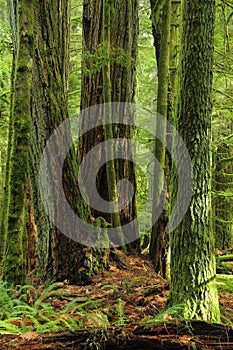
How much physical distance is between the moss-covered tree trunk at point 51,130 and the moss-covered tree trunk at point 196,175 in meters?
1.98

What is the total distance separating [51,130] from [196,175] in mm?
2287

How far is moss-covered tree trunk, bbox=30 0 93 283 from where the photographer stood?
5.12 meters

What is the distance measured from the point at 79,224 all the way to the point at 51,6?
286cm

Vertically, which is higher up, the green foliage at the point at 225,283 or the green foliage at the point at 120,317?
the green foliage at the point at 120,317

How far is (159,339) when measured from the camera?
2.33 metres

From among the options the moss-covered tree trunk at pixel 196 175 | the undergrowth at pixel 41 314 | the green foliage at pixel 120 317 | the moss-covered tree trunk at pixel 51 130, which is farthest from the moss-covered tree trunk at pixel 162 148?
the green foliage at pixel 120 317

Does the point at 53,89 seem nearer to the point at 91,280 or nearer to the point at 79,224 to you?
the point at 79,224

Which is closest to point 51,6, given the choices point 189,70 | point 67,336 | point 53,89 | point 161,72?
point 53,89

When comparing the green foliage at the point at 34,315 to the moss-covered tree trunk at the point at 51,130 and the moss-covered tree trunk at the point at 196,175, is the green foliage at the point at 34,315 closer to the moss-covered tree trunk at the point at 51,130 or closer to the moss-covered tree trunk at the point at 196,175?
the moss-covered tree trunk at the point at 196,175

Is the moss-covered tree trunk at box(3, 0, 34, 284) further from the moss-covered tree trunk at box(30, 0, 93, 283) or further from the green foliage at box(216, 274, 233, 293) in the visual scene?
the green foliage at box(216, 274, 233, 293)

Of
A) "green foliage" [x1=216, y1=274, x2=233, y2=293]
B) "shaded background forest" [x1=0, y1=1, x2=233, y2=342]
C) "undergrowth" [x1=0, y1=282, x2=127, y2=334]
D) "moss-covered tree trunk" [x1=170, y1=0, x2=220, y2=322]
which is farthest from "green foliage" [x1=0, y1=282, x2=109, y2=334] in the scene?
"green foliage" [x1=216, y1=274, x2=233, y2=293]

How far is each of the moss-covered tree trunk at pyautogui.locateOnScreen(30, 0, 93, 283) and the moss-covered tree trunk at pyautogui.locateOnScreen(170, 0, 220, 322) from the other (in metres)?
1.98

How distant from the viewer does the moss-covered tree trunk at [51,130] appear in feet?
16.8

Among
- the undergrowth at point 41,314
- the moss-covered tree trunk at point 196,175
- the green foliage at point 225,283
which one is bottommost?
the green foliage at point 225,283
